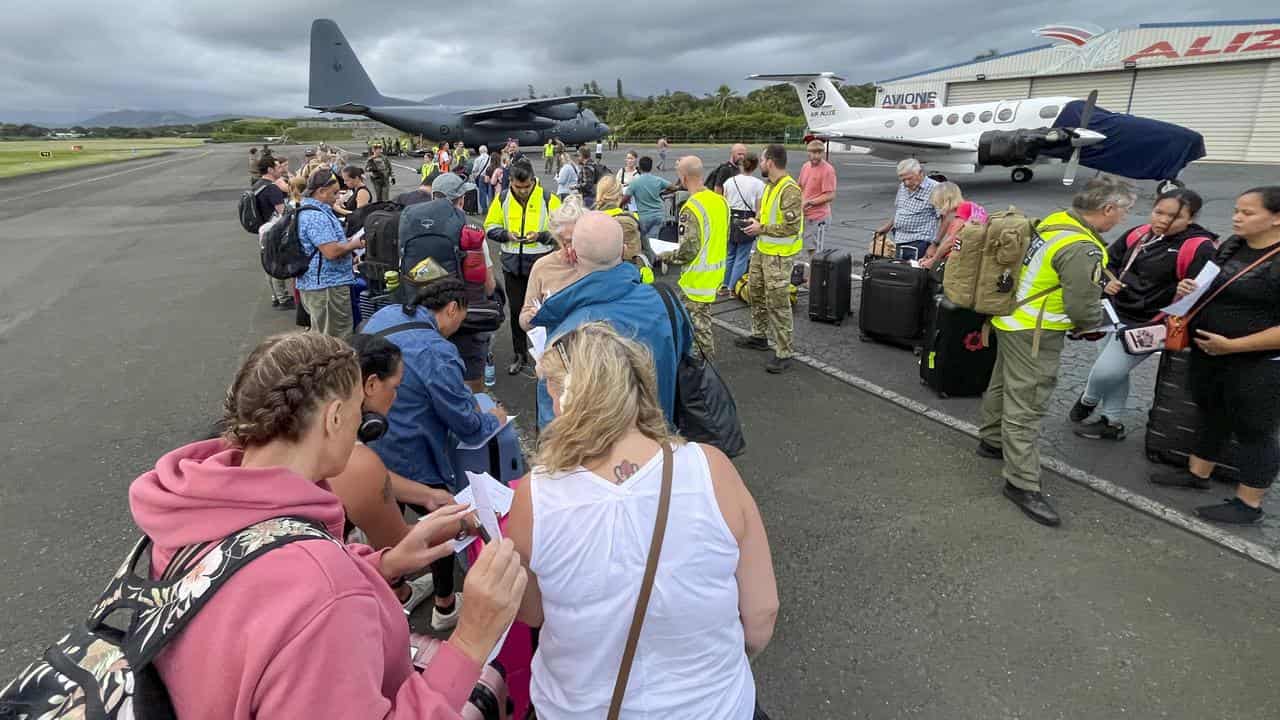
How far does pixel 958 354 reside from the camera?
5355 mm

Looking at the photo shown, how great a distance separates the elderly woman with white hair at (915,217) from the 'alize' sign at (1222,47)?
34.1 metres

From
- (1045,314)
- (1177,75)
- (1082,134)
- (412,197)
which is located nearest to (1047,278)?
(1045,314)

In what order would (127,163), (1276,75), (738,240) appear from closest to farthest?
(738,240)
(1276,75)
(127,163)

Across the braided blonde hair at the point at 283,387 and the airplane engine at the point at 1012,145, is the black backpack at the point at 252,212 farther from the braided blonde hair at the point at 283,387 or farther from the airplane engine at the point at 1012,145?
the airplane engine at the point at 1012,145

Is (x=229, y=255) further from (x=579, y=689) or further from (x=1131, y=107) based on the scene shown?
(x=1131, y=107)

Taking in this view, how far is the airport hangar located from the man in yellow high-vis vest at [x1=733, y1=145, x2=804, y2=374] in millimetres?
20298

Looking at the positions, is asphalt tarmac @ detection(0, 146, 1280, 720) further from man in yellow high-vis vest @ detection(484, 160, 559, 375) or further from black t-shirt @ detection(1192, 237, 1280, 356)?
black t-shirt @ detection(1192, 237, 1280, 356)

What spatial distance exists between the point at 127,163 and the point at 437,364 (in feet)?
186

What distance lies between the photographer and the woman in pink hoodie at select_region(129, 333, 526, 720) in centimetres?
99

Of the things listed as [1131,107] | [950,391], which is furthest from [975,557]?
[1131,107]

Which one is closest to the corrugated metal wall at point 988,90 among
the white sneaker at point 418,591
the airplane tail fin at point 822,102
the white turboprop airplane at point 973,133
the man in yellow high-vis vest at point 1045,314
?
the airplane tail fin at point 822,102

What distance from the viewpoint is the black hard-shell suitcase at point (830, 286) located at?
734cm

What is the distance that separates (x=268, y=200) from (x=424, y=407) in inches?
258

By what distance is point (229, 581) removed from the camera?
3.32 feet
